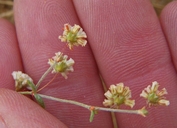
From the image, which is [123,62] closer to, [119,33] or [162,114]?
[119,33]

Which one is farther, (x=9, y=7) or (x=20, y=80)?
(x=9, y=7)

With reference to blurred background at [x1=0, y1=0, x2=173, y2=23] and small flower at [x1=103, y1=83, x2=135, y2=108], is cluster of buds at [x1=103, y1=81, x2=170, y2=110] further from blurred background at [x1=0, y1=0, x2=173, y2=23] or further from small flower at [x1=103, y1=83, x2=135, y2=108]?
blurred background at [x1=0, y1=0, x2=173, y2=23]

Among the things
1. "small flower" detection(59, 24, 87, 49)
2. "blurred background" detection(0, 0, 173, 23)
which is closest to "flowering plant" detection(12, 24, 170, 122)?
"small flower" detection(59, 24, 87, 49)

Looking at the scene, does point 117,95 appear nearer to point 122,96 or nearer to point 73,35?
point 122,96

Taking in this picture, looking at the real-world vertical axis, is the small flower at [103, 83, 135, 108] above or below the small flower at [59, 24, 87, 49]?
below

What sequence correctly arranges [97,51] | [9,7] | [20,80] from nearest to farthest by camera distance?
1. [20,80]
2. [97,51]
3. [9,7]

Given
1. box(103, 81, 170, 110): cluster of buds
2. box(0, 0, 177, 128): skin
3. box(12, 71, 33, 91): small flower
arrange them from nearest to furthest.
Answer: box(103, 81, 170, 110): cluster of buds
box(12, 71, 33, 91): small flower
box(0, 0, 177, 128): skin

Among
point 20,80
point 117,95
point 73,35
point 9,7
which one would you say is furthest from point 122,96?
point 9,7

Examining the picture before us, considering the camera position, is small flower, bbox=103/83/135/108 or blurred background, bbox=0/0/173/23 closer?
small flower, bbox=103/83/135/108
